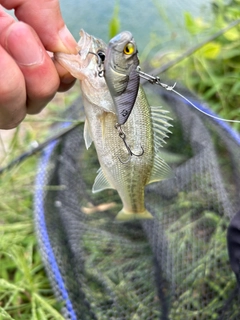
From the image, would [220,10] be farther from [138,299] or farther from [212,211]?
[138,299]

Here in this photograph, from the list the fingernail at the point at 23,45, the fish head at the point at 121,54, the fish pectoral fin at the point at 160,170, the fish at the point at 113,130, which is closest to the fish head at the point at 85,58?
the fish at the point at 113,130

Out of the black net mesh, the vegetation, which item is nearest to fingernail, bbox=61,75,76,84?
the vegetation

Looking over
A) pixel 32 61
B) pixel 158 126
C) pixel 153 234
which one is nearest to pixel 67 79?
pixel 32 61

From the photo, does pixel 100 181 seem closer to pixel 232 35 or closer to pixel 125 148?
pixel 125 148

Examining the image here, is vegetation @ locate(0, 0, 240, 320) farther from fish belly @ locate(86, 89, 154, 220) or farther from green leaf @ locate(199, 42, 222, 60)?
fish belly @ locate(86, 89, 154, 220)

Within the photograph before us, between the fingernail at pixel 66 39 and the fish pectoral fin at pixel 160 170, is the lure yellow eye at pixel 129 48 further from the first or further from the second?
the fish pectoral fin at pixel 160 170

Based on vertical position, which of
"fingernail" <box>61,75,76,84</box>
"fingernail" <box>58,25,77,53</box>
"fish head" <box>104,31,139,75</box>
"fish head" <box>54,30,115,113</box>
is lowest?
"fingernail" <box>61,75,76,84</box>

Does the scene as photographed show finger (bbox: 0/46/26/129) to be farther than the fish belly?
No
